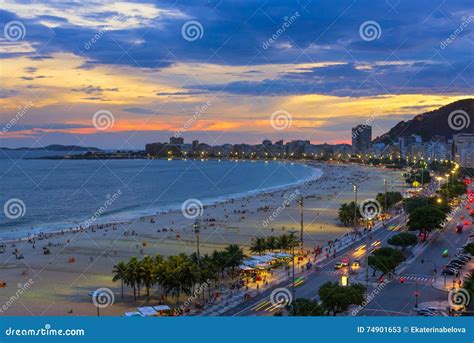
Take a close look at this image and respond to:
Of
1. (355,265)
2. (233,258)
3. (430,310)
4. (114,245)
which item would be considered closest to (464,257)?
(355,265)

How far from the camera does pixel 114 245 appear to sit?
28.9 m

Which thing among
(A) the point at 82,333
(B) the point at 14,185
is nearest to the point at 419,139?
(B) the point at 14,185

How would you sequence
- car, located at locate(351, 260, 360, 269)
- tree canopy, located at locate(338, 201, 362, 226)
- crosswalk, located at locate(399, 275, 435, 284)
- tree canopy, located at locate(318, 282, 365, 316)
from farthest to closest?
tree canopy, located at locate(338, 201, 362, 226) → car, located at locate(351, 260, 360, 269) → crosswalk, located at locate(399, 275, 435, 284) → tree canopy, located at locate(318, 282, 365, 316)

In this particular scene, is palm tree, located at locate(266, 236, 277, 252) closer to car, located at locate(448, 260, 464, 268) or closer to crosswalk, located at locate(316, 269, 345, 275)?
crosswalk, located at locate(316, 269, 345, 275)

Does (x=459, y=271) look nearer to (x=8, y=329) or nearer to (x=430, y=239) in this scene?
(x=430, y=239)

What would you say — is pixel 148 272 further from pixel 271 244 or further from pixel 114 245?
pixel 114 245

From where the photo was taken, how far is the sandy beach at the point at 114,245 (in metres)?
18.4

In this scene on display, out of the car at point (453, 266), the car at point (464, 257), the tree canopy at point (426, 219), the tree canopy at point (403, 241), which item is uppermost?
the tree canopy at point (426, 219)

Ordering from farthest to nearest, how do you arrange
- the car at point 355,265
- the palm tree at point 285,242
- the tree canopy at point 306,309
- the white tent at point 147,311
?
the palm tree at point 285,242, the car at point 355,265, the white tent at point 147,311, the tree canopy at point 306,309

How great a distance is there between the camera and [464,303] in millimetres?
14695

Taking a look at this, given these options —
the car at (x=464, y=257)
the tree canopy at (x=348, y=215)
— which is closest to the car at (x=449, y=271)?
the car at (x=464, y=257)

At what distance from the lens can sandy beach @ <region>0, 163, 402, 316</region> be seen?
18.4 meters

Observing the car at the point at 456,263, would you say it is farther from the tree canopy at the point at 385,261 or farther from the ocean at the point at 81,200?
the ocean at the point at 81,200

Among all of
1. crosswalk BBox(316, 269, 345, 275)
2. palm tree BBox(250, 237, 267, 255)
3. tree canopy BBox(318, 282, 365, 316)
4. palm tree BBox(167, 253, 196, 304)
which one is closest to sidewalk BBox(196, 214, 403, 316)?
crosswalk BBox(316, 269, 345, 275)
